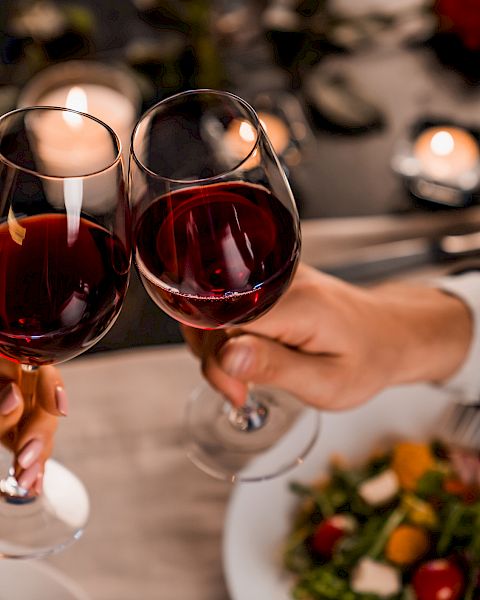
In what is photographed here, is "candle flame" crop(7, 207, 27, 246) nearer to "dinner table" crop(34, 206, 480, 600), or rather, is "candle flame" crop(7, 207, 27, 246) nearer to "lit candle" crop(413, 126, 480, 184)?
"dinner table" crop(34, 206, 480, 600)

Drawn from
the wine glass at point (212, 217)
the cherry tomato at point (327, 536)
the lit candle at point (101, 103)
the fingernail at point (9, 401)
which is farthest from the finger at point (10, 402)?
the lit candle at point (101, 103)

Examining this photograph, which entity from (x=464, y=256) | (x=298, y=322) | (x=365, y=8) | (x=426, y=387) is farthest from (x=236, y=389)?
(x=365, y=8)

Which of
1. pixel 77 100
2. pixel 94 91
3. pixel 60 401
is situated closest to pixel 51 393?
pixel 60 401

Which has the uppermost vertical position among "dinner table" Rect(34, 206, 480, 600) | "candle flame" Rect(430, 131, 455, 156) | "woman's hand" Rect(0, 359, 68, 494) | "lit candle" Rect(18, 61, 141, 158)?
"woman's hand" Rect(0, 359, 68, 494)

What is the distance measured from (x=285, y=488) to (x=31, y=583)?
0.30 metres

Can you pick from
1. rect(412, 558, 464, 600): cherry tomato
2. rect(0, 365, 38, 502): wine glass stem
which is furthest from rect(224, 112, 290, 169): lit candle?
rect(412, 558, 464, 600): cherry tomato

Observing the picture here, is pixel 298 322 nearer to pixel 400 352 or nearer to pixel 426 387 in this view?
pixel 400 352

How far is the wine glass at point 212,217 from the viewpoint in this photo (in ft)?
2.12

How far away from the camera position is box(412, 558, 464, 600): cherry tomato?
3.13 feet

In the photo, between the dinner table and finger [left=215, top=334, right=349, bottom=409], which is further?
the dinner table

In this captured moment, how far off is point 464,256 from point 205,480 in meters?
0.51

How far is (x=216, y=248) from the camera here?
2.15 ft

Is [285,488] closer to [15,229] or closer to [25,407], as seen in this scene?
[25,407]

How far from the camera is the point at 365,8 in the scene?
156 centimetres
